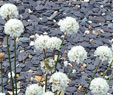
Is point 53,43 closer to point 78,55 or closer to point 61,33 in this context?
point 78,55

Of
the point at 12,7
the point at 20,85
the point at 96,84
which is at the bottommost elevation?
the point at 20,85

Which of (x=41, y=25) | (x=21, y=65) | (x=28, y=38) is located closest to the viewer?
(x=21, y=65)

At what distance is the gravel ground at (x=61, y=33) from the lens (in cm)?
271

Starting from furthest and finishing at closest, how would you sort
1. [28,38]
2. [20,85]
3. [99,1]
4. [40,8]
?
[99,1], [40,8], [28,38], [20,85]

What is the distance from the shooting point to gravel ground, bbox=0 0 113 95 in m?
2.71

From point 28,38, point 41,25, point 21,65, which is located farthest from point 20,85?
point 41,25

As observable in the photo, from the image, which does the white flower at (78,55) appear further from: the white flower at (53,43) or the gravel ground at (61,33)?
the gravel ground at (61,33)

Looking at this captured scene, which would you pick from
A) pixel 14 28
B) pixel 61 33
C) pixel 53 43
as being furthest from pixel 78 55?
pixel 61 33

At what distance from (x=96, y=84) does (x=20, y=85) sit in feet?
3.74

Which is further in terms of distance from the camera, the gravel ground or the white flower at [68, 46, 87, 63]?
the gravel ground

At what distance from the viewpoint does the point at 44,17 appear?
11.2 feet

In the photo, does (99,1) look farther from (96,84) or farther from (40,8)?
(96,84)

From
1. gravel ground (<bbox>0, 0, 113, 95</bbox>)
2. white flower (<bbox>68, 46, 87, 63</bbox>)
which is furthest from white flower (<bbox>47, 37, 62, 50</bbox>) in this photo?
gravel ground (<bbox>0, 0, 113, 95</bbox>)

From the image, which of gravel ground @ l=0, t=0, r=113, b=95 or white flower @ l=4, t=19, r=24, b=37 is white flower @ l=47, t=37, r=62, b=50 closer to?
white flower @ l=4, t=19, r=24, b=37
